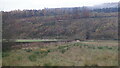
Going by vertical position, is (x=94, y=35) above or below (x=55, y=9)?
below

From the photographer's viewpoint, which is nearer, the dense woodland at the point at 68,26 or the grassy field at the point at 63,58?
the grassy field at the point at 63,58

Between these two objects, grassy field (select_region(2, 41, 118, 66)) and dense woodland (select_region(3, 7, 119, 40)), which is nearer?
grassy field (select_region(2, 41, 118, 66))

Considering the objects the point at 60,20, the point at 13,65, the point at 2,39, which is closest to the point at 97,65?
the point at 13,65

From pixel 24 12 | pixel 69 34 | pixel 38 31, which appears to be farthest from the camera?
pixel 24 12

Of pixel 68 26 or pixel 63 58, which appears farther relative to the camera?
pixel 68 26

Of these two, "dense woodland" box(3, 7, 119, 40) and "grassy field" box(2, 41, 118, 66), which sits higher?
"grassy field" box(2, 41, 118, 66)

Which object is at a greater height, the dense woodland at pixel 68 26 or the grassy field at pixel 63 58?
the grassy field at pixel 63 58

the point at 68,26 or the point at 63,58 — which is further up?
the point at 63,58

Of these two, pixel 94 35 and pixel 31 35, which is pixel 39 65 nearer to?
pixel 94 35

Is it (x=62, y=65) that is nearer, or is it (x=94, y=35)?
(x=62, y=65)

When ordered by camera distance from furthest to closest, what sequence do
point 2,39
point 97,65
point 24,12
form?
1. point 24,12
2. point 2,39
3. point 97,65
